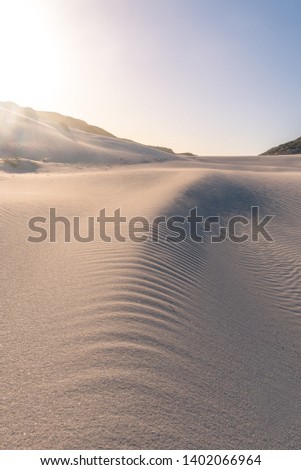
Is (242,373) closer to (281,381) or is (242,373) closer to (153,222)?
(281,381)

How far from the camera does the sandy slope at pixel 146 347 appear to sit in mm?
2379

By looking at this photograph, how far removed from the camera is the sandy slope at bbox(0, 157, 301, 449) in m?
2.38

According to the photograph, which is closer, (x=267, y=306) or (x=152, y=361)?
(x=152, y=361)

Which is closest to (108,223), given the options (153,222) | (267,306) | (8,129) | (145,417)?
(153,222)

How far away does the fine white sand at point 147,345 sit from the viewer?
7.80 ft

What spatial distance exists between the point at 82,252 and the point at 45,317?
2308 millimetres

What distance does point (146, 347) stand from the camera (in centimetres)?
316

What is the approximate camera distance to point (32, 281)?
475cm

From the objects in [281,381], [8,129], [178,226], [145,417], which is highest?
[8,129]

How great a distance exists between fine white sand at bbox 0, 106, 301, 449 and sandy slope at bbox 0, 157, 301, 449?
0.5 inches

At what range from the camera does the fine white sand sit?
→ 238 centimetres

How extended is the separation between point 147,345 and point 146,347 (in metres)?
0.04

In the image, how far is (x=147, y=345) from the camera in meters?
3.19

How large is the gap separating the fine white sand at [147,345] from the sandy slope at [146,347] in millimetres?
12
